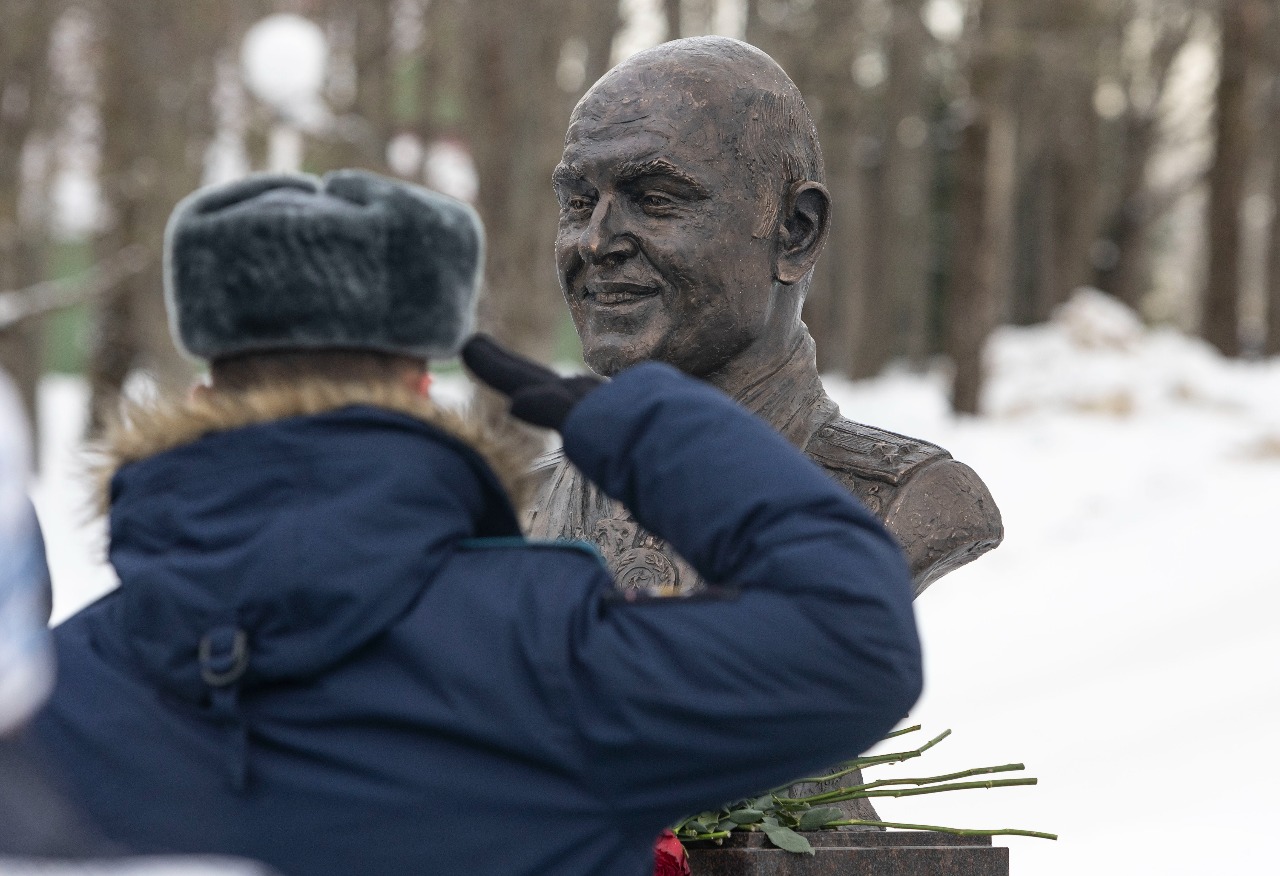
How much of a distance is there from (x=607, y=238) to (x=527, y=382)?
1.49m

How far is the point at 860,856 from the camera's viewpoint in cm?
344

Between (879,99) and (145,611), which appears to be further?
(879,99)

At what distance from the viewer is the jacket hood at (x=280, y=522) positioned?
1.76 metres

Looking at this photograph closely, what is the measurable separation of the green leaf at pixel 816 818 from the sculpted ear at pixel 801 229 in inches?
41.8

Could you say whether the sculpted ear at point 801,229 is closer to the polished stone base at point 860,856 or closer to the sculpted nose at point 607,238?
the sculpted nose at point 607,238

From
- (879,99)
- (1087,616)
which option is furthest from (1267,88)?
(1087,616)

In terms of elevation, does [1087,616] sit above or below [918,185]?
below

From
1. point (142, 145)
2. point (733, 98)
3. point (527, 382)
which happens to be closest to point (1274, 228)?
point (142, 145)

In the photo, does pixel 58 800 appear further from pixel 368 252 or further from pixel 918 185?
pixel 918 185

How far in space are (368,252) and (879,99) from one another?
2485cm

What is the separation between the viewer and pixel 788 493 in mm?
1765

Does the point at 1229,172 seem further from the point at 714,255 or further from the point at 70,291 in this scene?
the point at 714,255

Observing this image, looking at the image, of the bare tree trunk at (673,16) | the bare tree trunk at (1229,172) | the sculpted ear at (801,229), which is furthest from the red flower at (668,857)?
the bare tree trunk at (1229,172)

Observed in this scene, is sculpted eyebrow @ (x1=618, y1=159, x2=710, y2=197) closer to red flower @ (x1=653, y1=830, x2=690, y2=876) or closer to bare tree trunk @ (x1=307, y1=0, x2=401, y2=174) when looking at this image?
red flower @ (x1=653, y1=830, x2=690, y2=876)
